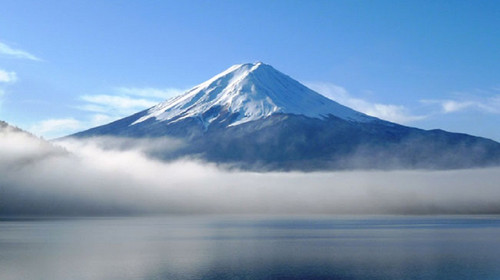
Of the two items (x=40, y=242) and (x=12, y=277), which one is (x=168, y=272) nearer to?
(x=12, y=277)

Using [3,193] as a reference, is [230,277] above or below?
below

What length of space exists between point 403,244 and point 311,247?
11137 mm

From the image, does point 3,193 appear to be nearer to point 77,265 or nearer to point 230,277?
point 77,265

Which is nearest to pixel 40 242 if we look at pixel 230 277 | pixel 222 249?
pixel 222 249

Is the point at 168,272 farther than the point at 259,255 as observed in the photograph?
No

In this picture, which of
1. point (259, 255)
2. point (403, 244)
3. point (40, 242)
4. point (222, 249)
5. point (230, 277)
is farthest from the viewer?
point (40, 242)

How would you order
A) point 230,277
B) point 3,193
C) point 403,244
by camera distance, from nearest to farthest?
point 230,277
point 403,244
point 3,193

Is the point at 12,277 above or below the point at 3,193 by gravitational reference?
below

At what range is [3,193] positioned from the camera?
196500 millimetres

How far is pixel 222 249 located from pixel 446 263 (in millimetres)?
24995

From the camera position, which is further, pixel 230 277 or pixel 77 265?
pixel 77 265

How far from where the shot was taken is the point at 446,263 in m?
53.2

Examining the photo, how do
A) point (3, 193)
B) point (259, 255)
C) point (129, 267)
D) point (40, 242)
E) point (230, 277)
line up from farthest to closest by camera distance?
point (3, 193), point (40, 242), point (259, 255), point (129, 267), point (230, 277)

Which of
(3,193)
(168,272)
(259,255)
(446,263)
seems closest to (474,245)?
(446,263)
